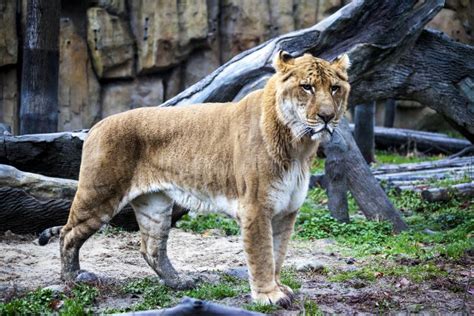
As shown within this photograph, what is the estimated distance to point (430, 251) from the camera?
830cm

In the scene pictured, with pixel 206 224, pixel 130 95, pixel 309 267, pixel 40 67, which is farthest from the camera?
pixel 130 95

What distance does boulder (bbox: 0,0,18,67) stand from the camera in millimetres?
15797

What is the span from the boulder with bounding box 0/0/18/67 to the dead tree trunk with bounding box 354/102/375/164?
7196 millimetres

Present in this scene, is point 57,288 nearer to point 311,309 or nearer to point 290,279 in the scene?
point 290,279

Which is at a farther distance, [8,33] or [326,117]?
[8,33]

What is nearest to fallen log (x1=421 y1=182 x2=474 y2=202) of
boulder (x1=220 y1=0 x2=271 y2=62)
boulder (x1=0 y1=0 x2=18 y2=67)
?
boulder (x1=220 y1=0 x2=271 y2=62)

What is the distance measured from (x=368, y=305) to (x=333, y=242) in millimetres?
3015

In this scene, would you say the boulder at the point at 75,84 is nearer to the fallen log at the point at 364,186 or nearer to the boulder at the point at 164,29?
the boulder at the point at 164,29

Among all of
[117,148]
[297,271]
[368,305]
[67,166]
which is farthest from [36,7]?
[368,305]

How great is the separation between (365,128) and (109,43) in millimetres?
6061

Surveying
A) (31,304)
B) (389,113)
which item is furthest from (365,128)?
(31,304)

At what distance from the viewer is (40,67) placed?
1193 cm

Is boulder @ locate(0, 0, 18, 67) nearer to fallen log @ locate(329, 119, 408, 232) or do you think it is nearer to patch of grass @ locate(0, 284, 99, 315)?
fallen log @ locate(329, 119, 408, 232)

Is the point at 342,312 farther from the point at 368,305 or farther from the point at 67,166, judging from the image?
the point at 67,166
